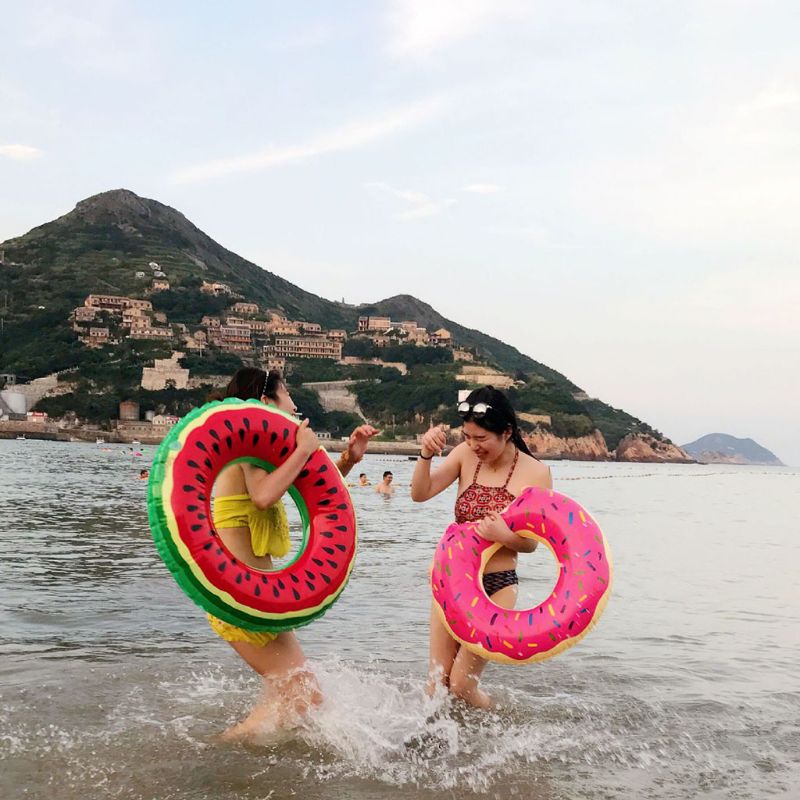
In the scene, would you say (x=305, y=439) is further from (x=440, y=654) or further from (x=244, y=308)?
(x=244, y=308)

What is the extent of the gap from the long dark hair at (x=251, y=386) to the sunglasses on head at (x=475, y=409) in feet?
2.72

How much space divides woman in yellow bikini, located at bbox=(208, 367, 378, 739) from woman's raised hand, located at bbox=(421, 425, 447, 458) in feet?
1.75

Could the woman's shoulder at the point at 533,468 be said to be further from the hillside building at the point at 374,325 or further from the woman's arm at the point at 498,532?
the hillside building at the point at 374,325

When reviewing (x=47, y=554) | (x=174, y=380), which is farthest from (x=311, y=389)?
(x=47, y=554)

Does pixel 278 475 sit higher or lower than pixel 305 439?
lower

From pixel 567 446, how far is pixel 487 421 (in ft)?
362

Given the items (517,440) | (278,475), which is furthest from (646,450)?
(278,475)

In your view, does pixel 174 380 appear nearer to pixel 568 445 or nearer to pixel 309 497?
pixel 568 445

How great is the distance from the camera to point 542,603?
409 cm

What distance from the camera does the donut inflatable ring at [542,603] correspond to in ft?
13.2

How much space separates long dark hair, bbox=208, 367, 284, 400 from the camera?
4.18 metres

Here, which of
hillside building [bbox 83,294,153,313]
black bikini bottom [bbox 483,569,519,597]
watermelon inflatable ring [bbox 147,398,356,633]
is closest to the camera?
watermelon inflatable ring [bbox 147,398,356,633]

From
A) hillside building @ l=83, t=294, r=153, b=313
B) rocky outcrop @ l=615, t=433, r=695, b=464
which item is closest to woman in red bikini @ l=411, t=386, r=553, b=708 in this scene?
hillside building @ l=83, t=294, r=153, b=313

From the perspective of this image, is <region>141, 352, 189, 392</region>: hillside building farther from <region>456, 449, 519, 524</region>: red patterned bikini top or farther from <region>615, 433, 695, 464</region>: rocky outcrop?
<region>456, 449, 519, 524</region>: red patterned bikini top
